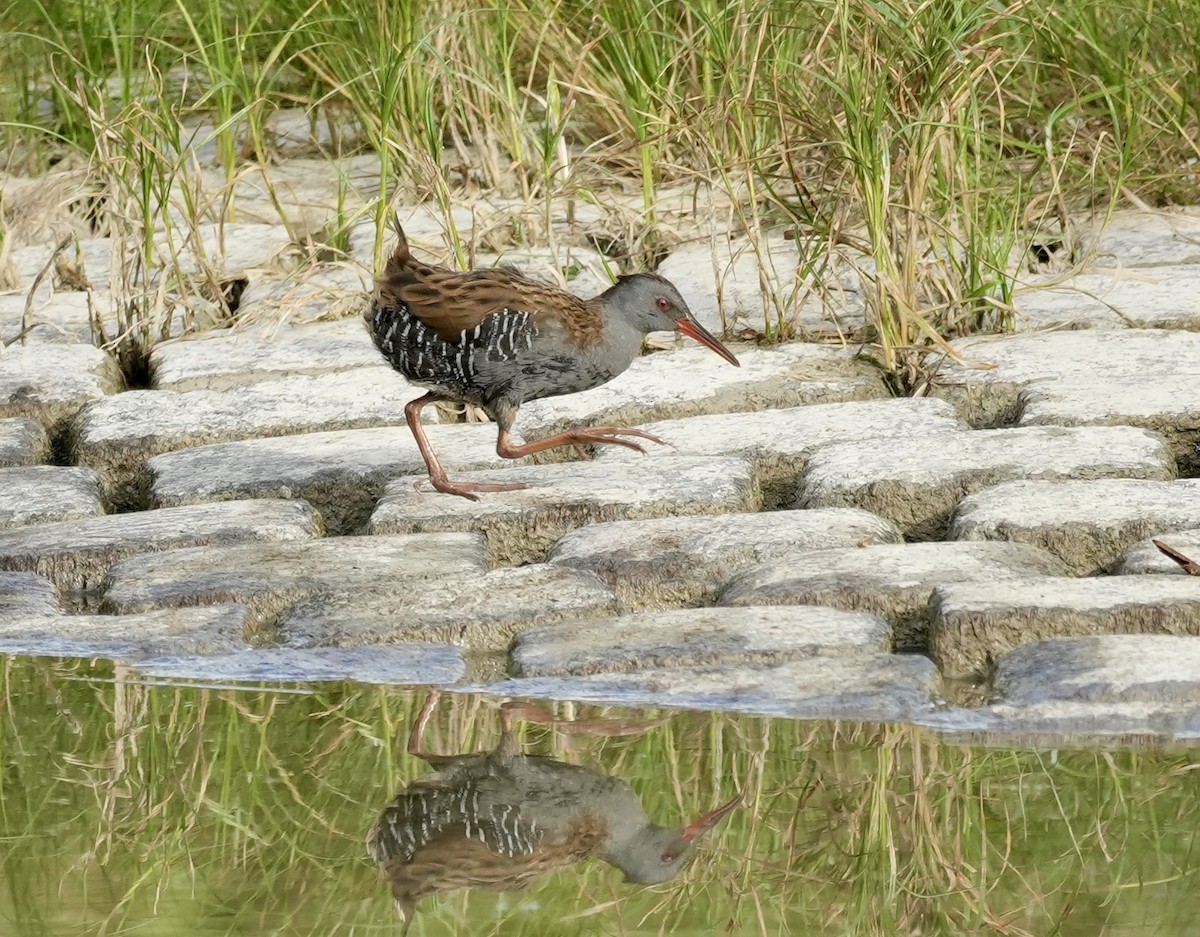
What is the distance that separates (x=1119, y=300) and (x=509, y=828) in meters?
3.29

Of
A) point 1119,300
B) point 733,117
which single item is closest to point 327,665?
point 1119,300

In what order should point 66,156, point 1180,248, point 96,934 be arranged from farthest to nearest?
point 66,156
point 1180,248
point 96,934

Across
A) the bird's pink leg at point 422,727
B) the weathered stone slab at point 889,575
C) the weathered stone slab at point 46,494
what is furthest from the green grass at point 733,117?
the bird's pink leg at point 422,727

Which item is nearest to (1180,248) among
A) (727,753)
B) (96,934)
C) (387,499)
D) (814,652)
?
(387,499)

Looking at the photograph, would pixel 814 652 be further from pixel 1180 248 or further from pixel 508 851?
pixel 1180 248

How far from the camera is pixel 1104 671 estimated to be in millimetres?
2791

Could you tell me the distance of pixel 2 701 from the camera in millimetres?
2975

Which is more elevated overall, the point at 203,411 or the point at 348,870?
the point at 348,870

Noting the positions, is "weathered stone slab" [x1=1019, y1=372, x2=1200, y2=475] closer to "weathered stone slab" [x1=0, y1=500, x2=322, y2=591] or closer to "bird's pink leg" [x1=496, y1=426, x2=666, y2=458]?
"bird's pink leg" [x1=496, y1=426, x2=666, y2=458]

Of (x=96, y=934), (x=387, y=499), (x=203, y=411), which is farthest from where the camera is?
(x=203, y=411)

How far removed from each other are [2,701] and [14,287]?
129 inches

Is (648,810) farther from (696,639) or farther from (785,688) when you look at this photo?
(696,639)

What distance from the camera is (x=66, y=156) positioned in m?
7.47

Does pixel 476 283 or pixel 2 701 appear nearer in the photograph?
pixel 2 701
